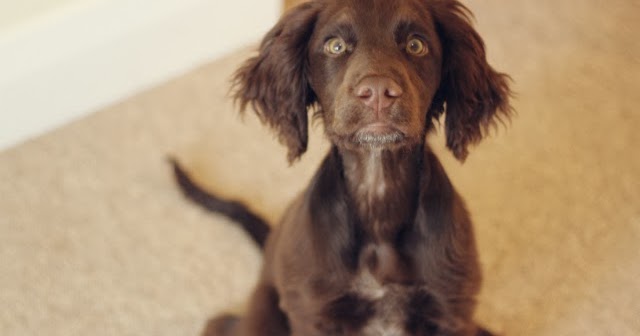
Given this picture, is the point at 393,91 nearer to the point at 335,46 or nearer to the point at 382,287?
the point at 335,46

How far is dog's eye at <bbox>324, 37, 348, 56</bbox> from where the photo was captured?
54.7 inches

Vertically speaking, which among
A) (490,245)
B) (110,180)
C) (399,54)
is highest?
(399,54)

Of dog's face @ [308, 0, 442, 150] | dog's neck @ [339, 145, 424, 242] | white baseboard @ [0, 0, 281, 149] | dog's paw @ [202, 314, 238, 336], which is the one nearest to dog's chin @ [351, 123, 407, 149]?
dog's face @ [308, 0, 442, 150]

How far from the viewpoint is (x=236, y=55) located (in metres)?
2.54

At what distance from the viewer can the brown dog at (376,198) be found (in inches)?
57.4

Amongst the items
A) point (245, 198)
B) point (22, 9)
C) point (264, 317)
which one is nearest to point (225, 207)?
point (245, 198)

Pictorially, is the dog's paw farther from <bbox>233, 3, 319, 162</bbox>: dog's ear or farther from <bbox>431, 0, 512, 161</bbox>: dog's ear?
<bbox>431, 0, 512, 161</bbox>: dog's ear

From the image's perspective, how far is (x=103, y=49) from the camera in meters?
Answer: 2.29

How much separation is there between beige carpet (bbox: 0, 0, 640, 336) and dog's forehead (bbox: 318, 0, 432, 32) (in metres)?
0.88

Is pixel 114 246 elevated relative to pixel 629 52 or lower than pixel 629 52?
lower

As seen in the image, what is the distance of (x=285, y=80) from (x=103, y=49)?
1.00m

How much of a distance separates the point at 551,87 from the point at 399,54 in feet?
4.05

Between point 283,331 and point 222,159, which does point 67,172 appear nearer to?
point 222,159

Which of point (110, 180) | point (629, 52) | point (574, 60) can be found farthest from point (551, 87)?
point (110, 180)
